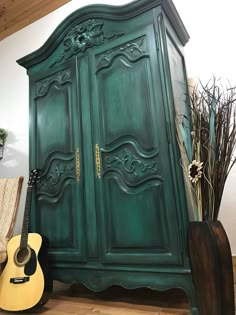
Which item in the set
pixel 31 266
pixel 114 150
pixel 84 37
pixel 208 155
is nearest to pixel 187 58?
pixel 84 37

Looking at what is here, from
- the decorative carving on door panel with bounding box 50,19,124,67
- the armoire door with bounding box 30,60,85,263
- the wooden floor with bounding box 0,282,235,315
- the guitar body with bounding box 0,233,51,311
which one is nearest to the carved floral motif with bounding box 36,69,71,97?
the armoire door with bounding box 30,60,85,263

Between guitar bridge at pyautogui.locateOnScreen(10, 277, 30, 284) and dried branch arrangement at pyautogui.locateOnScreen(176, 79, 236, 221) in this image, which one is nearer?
dried branch arrangement at pyautogui.locateOnScreen(176, 79, 236, 221)

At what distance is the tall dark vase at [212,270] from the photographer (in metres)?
0.96

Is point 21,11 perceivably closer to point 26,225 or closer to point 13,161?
point 13,161

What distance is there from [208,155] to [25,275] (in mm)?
1189

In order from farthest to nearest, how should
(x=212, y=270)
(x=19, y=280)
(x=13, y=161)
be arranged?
(x=13, y=161), (x=19, y=280), (x=212, y=270)

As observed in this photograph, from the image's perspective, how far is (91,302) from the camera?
1.50 m

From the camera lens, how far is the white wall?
1849 millimetres

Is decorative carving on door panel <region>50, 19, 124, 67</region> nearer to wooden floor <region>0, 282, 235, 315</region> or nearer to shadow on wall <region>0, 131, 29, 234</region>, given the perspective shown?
shadow on wall <region>0, 131, 29, 234</region>

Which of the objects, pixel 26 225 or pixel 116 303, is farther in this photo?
pixel 26 225

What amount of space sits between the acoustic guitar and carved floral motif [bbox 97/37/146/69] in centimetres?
118

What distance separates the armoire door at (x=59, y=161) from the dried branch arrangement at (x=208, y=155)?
0.74 metres

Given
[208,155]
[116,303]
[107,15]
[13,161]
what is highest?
[107,15]

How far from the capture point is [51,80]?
1.91 metres
